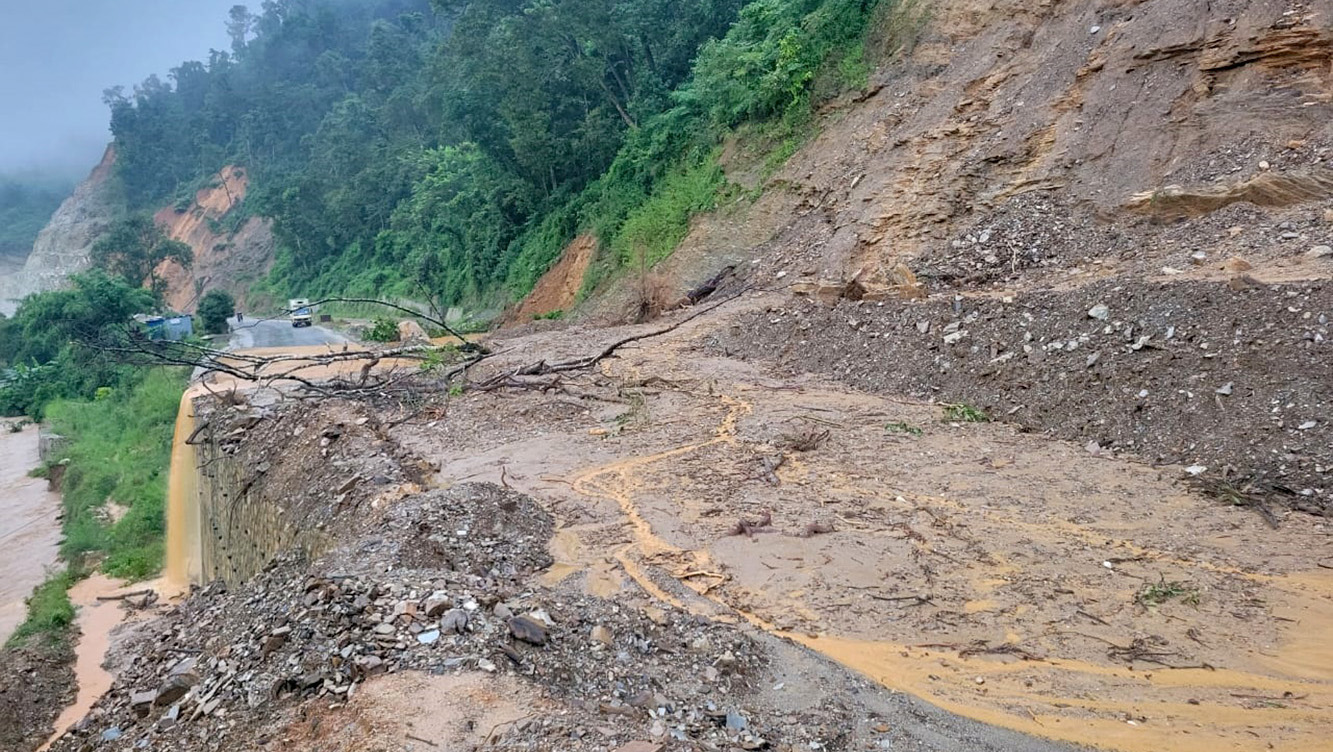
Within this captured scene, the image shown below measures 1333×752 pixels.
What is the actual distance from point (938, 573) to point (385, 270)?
119 ft

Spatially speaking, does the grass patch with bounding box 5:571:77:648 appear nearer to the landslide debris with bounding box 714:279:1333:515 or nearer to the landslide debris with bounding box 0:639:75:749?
the landslide debris with bounding box 0:639:75:749

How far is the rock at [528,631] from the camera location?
12.6ft

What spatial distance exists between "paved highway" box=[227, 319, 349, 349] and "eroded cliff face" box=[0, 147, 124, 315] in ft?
116

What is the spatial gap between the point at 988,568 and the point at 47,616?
13222mm

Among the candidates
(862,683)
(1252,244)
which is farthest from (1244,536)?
(1252,244)

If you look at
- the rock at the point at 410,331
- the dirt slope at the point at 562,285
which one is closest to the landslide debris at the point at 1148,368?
the dirt slope at the point at 562,285

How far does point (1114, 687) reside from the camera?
370 cm

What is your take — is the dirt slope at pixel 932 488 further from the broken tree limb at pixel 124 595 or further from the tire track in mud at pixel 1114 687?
the broken tree limb at pixel 124 595

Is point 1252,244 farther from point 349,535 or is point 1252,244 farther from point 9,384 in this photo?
point 9,384

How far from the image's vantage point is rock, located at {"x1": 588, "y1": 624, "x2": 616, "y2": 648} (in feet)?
13.3

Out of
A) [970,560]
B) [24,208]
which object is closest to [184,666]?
[970,560]

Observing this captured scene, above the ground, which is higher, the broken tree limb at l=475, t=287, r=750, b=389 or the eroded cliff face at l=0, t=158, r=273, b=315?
the eroded cliff face at l=0, t=158, r=273, b=315

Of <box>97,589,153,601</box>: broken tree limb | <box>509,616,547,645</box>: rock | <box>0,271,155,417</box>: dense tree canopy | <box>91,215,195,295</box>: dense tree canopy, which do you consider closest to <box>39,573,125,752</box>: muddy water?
<box>97,589,153,601</box>: broken tree limb

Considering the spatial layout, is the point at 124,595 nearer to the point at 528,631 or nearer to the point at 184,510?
the point at 184,510
